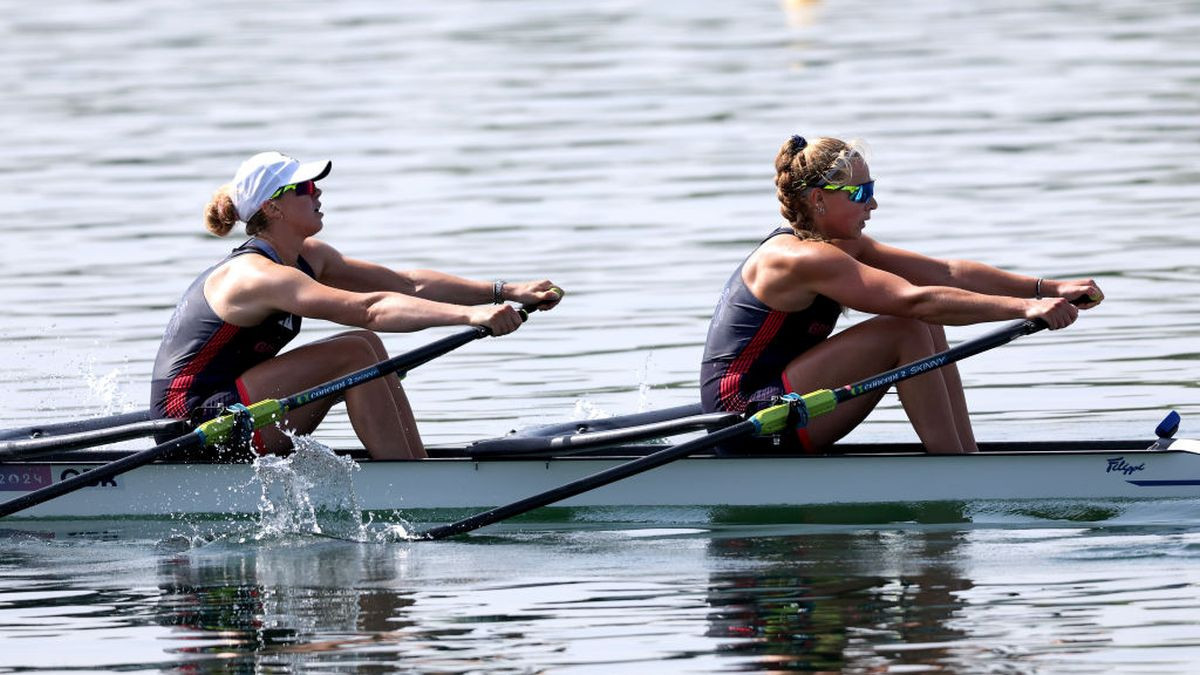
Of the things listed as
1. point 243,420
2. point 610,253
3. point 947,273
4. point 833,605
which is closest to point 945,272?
point 947,273

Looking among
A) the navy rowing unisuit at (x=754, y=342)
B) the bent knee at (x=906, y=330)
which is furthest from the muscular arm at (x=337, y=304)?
the bent knee at (x=906, y=330)

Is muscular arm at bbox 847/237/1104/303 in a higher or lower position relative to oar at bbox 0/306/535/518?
higher

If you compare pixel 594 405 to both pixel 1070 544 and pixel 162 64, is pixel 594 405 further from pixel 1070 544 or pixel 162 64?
pixel 162 64

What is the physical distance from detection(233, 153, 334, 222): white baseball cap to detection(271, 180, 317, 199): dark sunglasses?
16 millimetres

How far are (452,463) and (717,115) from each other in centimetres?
1838

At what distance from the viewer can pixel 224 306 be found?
33.4 ft

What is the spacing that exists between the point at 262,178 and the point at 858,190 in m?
2.63

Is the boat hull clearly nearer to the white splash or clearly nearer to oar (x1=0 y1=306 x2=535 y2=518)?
the white splash

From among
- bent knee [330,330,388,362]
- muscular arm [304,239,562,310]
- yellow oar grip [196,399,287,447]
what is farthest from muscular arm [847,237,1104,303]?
yellow oar grip [196,399,287,447]

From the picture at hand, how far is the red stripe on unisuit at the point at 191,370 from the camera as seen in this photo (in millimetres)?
10234

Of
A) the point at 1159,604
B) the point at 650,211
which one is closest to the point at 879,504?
the point at 1159,604

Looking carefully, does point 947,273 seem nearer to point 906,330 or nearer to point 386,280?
point 906,330

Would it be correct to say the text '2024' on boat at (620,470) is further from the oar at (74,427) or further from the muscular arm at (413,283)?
the muscular arm at (413,283)

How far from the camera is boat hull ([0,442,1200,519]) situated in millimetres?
9680
